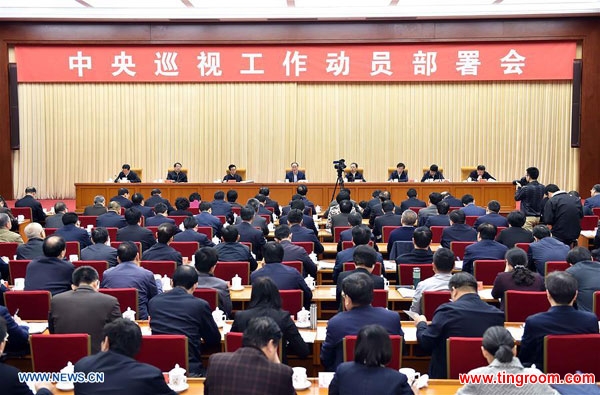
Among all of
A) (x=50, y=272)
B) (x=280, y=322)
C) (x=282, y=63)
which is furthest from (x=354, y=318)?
(x=282, y=63)

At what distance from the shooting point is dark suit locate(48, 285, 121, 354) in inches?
199

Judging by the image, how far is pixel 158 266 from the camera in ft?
23.6

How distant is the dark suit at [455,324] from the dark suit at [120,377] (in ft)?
6.30

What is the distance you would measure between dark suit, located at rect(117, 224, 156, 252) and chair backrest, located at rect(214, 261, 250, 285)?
6.40 feet

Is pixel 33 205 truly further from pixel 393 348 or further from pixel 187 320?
pixel 393 348

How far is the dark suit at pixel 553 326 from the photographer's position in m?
4.58

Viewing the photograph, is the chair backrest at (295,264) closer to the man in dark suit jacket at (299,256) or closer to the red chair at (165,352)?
the man in dark suit jacket at (299,256)

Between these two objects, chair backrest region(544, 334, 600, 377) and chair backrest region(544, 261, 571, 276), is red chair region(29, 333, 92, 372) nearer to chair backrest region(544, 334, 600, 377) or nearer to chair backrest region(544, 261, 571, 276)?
chair backrest region(544, 334, 600, 377)

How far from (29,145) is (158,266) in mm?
11570

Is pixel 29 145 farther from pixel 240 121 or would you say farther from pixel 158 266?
pixel 158 266

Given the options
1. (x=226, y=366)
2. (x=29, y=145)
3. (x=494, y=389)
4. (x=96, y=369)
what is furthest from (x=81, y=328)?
(x=29, y=145)

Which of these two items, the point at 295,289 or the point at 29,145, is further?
the point at 29,145

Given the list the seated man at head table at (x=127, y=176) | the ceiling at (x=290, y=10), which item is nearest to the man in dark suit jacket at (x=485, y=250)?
the seated man at head table at (x=127, y=176)

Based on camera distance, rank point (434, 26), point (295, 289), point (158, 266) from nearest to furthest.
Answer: point (295, 289)
point (158, 266)
point (434, 26)
